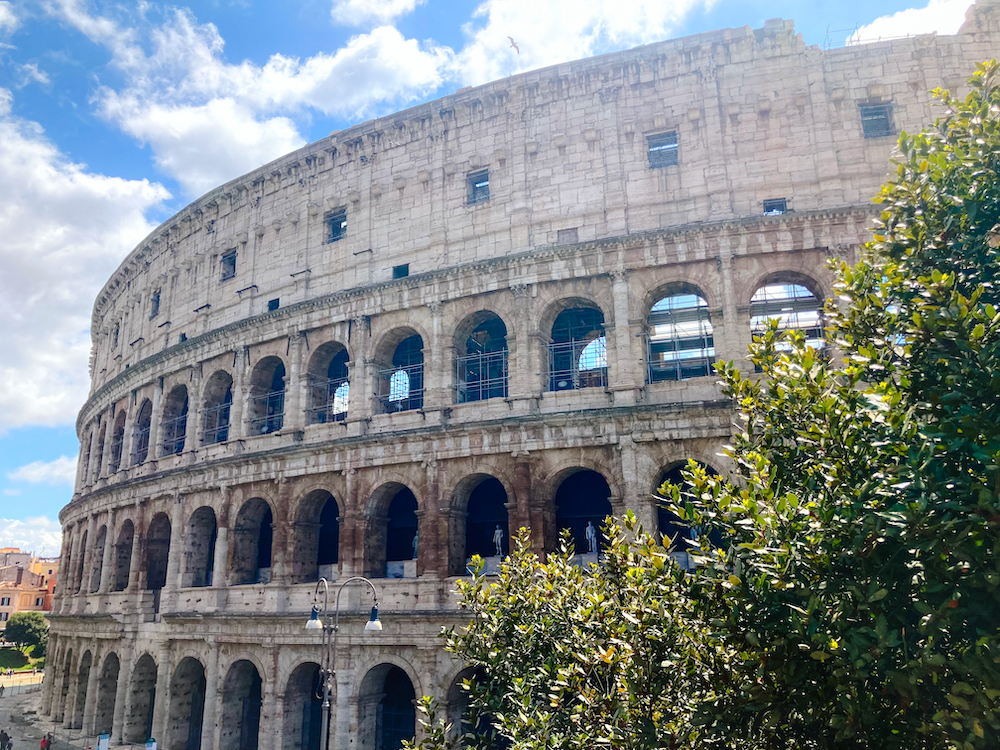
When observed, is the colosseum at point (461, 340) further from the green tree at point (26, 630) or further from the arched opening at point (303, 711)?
the green tree at point (26, 630)

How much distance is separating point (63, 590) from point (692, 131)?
34040mm

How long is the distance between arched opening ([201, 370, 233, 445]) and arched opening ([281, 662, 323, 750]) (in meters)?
9.53

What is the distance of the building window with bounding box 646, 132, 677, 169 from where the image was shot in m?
22.2

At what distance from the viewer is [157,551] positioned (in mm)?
28938

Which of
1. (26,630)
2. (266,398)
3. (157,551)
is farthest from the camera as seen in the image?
(26,630)

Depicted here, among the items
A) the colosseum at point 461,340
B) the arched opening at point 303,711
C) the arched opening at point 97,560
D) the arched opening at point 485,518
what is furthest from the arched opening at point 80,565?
the arched opening at point 485,518

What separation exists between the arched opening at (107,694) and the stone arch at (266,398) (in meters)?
11.2

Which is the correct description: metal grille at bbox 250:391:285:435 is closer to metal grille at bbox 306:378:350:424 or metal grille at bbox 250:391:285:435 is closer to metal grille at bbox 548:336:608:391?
metal grille at bbox 306:378:350:424

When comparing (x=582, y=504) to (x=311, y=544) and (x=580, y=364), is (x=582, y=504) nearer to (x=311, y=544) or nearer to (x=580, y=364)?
(x=580, y=364)

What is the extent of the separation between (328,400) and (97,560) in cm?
1486

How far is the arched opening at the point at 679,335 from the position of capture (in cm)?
2189

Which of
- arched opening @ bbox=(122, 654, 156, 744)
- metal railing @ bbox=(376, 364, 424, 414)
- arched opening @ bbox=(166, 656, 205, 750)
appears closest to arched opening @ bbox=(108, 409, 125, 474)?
arched opening @ bbox=(122, 654, 156, 744)

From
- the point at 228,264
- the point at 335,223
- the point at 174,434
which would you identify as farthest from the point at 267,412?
the point at 335,223

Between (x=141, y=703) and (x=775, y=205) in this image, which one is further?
(x=141, y=703)
